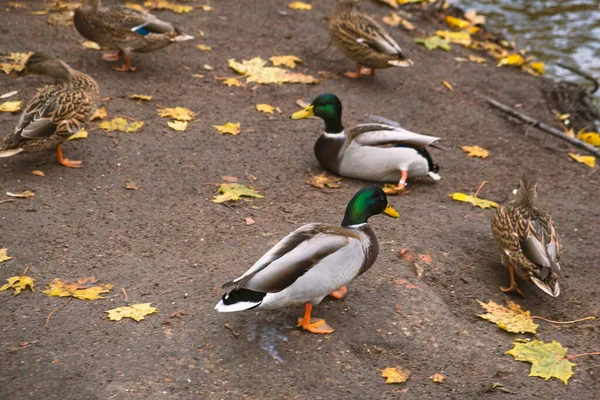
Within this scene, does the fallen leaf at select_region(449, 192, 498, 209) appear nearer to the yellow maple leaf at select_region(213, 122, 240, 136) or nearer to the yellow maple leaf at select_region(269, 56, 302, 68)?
the yellow maple leaf at select_region(213, 122, 240, 136)

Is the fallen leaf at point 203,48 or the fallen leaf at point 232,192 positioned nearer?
the fallen leaf at point 232,192

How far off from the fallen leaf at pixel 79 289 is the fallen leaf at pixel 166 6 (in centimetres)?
536

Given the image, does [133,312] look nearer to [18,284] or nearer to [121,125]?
[18,284]

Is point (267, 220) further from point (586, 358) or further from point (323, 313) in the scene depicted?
point (586, 358)

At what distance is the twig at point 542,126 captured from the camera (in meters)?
7.41

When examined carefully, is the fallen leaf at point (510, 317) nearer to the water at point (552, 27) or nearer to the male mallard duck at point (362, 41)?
→ the male mallard duck at point (362, 41)

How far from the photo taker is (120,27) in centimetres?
731

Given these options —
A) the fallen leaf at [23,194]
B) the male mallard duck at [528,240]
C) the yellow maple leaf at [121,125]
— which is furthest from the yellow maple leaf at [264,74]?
the male mallard duck at [528,240]

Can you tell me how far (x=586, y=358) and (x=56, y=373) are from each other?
3.00 meters

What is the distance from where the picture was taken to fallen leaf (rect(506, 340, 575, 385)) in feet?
13.4

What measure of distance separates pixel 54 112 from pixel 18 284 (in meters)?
1.80

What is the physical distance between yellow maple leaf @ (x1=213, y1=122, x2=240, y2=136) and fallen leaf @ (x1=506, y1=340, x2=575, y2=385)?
3383 mm

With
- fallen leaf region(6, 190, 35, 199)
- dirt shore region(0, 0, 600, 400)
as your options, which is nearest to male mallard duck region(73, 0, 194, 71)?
dirt shore region(0, 0, 600, 400)

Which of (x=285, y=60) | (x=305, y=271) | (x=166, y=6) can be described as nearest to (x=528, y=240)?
(x=305, y=271)
